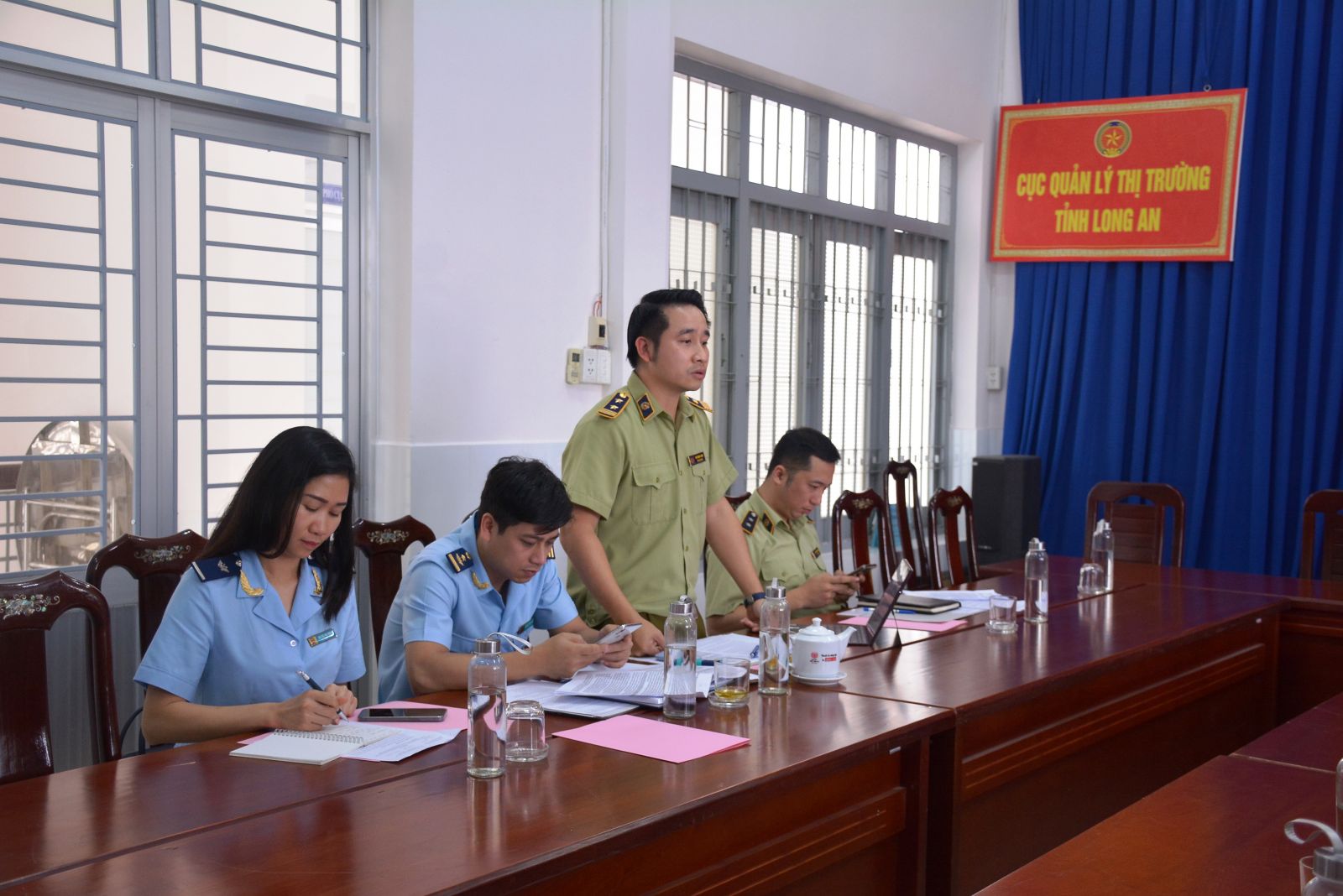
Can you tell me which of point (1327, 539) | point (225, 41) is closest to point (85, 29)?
point (225, 41)

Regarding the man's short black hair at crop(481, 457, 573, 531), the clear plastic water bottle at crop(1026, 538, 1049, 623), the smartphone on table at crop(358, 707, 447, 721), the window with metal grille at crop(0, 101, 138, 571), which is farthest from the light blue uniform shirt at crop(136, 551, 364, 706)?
the clear plastic water bottle at crop(1026, 538, 1049, 623)

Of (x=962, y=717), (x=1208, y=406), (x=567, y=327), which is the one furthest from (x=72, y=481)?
(x=1208, y=406)

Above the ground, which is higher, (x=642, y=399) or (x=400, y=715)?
(x=642, y=399)

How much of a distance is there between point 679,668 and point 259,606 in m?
0.77

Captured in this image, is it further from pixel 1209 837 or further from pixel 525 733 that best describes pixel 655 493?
pixel 1209 837

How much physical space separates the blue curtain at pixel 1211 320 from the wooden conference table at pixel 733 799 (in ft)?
10.4

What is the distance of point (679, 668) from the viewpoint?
79.9 inches

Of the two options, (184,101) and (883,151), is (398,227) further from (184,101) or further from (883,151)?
Result: (883,151)

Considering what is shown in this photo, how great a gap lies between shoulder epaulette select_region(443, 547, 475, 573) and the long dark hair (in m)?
0.26

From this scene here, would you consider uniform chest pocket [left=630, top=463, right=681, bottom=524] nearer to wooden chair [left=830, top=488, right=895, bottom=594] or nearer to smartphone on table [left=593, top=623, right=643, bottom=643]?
smartphone on table [left=593, top=623, right=643, bottom=643]

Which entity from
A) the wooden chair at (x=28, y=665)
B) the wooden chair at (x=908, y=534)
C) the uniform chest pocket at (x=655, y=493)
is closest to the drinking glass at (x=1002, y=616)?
the uniform chest pocket at (x=655, y=493)

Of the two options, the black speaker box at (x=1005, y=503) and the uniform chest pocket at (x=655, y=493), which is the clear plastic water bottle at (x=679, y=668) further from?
the black speaker box at (x=1005, y=503)

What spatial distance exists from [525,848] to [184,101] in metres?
2.58

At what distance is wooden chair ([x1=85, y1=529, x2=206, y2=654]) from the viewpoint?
2373 millimetres
